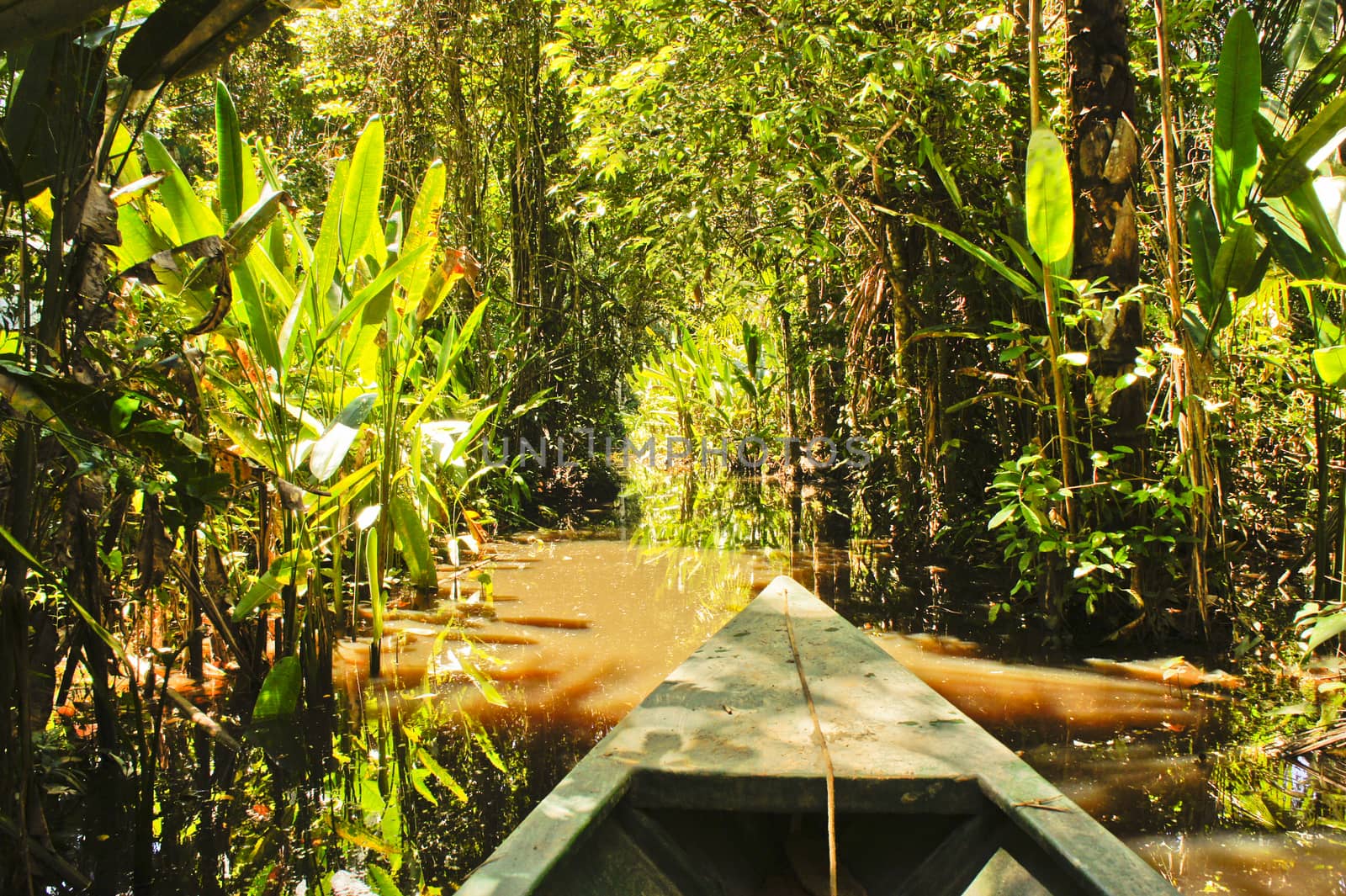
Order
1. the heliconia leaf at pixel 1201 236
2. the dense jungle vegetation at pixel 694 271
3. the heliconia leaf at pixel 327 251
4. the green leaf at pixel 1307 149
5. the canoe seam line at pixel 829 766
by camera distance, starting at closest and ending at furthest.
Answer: the canoe seam line at pixel 829 766 → the dense jungle vegetation at pixel 694 271 → the green leaf at pixel 1307 149 → the heliconia leaf at pixel 327 251 → the heliconia leaf at pixel 1201 236

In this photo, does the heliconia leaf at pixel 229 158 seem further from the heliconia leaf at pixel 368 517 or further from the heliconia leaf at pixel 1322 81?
the heliconia leaf at pixel 1322 81

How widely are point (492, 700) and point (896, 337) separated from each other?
9.31 ft

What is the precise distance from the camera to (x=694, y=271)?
6.53 metres

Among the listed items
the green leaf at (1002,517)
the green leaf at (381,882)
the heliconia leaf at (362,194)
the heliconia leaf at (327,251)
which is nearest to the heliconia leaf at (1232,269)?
the green leaf at (1002,517)

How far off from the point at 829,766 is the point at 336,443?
4.74ft

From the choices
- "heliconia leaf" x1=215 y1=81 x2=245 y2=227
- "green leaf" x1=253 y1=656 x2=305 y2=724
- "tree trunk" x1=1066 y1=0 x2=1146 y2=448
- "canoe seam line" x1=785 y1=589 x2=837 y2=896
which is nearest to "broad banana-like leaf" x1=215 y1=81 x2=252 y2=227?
"heliconia leaf" x1=215 y1=81 x2=245 y2=227

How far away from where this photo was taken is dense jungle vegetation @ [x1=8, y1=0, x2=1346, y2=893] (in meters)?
1.72

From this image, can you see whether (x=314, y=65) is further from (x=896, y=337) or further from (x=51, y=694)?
(x=51, y=694)

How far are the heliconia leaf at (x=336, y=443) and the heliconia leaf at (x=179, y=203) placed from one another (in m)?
0.58

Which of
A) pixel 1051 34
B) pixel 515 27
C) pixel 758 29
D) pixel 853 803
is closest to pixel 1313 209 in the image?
pixel 1051 34

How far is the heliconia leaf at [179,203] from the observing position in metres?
2.38

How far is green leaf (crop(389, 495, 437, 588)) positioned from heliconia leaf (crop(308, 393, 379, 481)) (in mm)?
847

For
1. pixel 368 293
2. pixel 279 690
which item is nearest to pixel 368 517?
pixel 279 690

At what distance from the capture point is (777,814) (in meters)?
1.92
